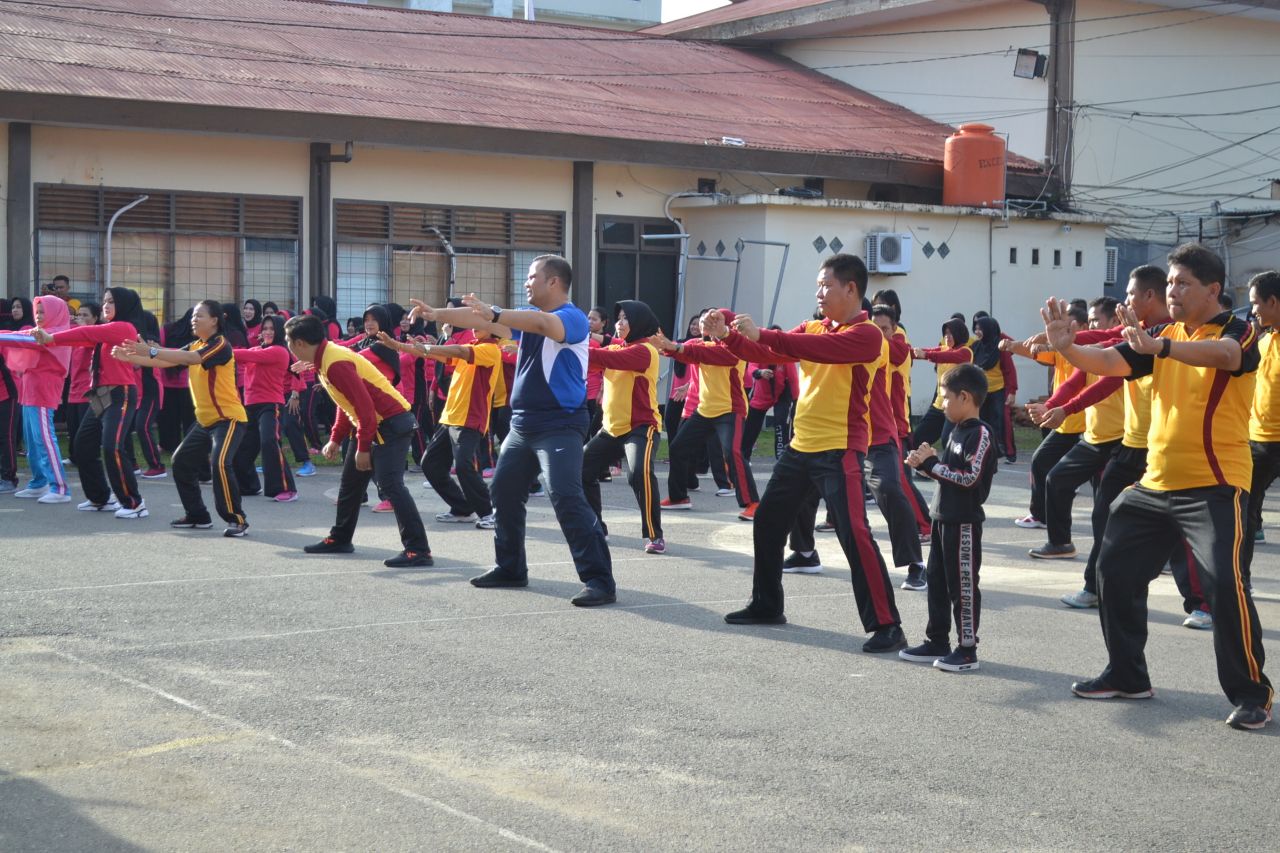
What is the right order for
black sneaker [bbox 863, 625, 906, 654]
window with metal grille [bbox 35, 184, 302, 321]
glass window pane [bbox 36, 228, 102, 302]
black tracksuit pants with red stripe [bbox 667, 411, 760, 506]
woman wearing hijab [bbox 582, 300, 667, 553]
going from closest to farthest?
black sneaker [bbox 863, 625, 906, 654]
woman wearing hijab [bbox 582, 300, 667, 553]
black tracksuit pants with red stripe [bbox 667, 411, 760, 506]
glass window pane [bbox 36, 228, 102, 302]
window with metal grille [bbox 35, 184, 302, 321]

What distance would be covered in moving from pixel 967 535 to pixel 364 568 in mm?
4111

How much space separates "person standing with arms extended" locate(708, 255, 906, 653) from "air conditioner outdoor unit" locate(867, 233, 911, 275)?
15561mm

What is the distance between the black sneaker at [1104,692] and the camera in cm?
655

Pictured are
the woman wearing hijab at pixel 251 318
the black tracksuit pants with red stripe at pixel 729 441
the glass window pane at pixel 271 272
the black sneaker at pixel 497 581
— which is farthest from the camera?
the glass window pane at pixel 271 272

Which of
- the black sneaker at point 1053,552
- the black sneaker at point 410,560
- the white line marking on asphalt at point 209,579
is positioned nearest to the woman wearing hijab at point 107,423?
the white line marking on asphalt at point 209,579

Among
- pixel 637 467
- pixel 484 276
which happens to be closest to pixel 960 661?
pixel 637 467

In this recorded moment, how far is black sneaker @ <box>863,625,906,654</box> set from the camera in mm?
7477

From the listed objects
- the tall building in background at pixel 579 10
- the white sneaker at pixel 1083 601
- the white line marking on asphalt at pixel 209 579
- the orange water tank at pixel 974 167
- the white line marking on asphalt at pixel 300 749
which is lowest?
the white line marking on asphalt at pixel 300 749

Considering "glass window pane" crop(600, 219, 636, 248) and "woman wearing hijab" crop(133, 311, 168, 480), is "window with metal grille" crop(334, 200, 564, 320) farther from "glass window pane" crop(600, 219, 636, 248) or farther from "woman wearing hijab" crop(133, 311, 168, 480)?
"woman wearing hijab" crop(133, 311, 168, 480)

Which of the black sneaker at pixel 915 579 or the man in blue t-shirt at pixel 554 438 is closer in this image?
the man in blue t-shirt at pixel 554 438

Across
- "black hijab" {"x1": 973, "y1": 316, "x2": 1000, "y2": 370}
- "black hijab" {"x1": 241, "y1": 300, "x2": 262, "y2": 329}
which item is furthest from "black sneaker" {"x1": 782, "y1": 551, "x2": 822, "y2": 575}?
"black hijab" {"x1": 241, "y1": 300, "x2": 262, "y2": 329}

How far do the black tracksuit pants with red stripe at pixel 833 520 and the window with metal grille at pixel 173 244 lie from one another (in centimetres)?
1324

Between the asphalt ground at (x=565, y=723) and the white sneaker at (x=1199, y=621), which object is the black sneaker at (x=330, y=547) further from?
the white sneaker at (x=1199, y=621)

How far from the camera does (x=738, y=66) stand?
27953 millimetres
